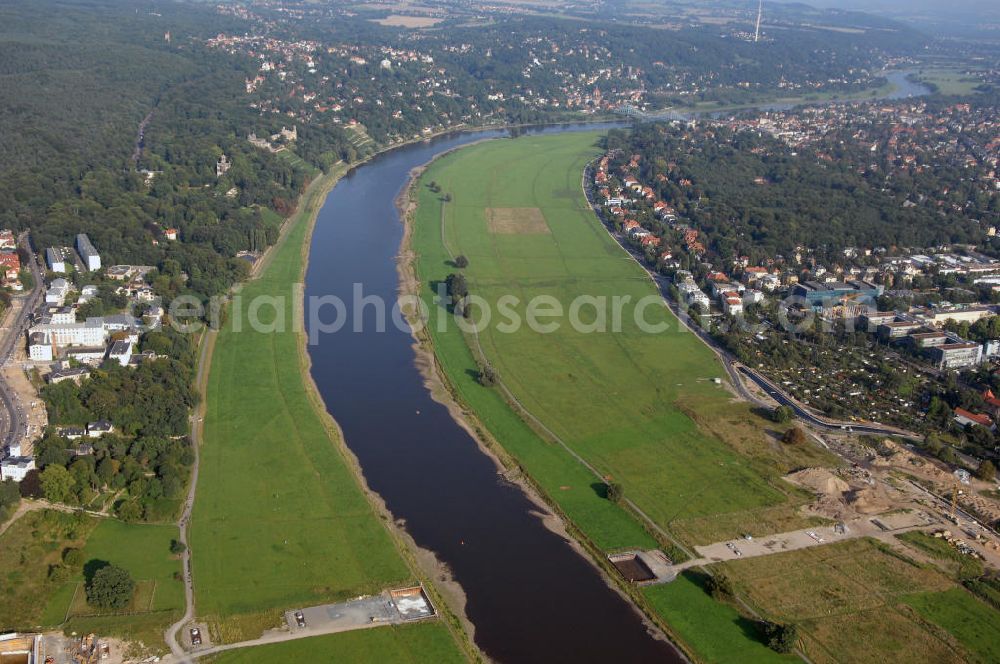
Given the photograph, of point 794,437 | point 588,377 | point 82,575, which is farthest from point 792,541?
point 82,575

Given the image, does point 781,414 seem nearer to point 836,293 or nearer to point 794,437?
point 794,437

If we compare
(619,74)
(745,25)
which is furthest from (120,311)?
(745,25)

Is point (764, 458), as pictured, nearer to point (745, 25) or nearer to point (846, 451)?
point (846, 451)

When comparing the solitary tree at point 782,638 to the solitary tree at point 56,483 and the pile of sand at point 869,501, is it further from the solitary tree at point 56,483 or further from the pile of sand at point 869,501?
the solitary tree at point 56,483

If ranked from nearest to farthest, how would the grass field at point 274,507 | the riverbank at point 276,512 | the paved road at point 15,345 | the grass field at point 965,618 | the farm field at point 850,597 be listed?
the farm field at point 850,597 < the grass field at point 965,618 < the riverbank at point 276,512 < the grass field at point 274,507 < the paved road at point 15,345

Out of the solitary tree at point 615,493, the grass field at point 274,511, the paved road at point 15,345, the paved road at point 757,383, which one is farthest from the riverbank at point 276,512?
the paved road at point 757,383

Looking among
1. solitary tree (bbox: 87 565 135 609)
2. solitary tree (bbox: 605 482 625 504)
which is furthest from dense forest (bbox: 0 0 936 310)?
solitary tree (bbox: 605 482 625 504)
